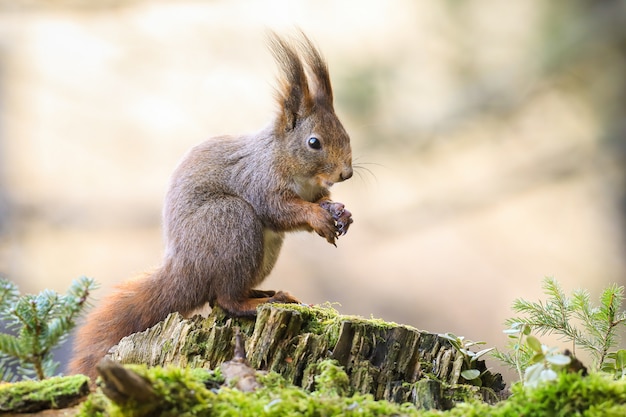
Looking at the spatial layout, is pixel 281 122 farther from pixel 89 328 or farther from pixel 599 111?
pixel 599 111

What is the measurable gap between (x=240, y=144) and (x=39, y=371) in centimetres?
103

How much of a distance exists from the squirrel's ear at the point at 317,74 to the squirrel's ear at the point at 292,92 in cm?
5

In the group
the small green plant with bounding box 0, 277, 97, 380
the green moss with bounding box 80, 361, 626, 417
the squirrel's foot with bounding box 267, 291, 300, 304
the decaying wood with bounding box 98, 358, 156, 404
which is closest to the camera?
the decaying wood with bounding box 98, 358, 156, 404

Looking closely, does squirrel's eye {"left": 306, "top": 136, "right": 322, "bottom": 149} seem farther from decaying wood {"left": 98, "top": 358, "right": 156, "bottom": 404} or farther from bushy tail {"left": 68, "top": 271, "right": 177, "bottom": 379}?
decaying wood {"left": 98, "top": 358, "right": 156, "bottom": 404}

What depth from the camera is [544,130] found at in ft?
15.0

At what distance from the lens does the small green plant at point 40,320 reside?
4.72 ft

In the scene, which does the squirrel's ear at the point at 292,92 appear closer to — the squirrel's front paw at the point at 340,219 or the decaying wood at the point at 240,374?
the squirrel's front paw at the point at 340,219

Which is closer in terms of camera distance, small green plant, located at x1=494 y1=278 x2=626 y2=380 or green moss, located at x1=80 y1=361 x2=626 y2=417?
green moss, located at x1=80 y1=361 x2=626 y2=417

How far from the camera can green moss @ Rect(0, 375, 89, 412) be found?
1.28m

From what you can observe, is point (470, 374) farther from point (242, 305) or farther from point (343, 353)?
point (242, 305)

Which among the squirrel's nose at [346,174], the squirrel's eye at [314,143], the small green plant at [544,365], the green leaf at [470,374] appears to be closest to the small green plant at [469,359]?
the green leaf at [470,374]

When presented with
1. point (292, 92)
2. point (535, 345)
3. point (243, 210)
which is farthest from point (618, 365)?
point (292, 92)

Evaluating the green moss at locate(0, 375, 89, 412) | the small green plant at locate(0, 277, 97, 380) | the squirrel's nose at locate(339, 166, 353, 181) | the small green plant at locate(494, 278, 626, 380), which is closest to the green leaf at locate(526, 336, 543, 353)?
the small green plant at locate(494, 278, 626, 380)

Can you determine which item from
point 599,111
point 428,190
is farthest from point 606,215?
point 428,190
